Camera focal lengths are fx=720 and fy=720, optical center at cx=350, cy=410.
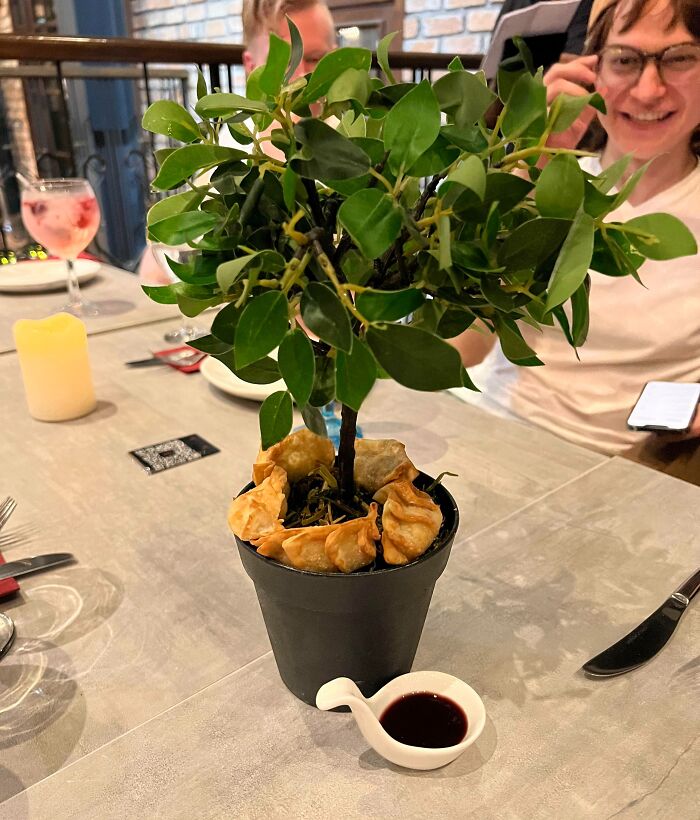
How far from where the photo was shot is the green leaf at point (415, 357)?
0.37m

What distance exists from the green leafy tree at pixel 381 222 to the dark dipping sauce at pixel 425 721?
9.3 inches

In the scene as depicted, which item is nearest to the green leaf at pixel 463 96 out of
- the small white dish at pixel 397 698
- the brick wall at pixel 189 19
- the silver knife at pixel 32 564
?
the small white dish at pixel 397 698

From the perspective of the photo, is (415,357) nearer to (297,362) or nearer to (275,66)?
(297,362)

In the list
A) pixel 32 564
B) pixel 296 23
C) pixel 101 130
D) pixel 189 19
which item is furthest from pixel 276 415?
pixel 101 130

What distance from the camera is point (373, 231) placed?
0.37 metres

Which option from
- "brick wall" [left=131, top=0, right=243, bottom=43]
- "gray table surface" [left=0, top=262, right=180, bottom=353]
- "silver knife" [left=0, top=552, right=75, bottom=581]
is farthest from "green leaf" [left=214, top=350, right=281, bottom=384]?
"brick wall" [left=131, top=0, right=243, bottom=43]

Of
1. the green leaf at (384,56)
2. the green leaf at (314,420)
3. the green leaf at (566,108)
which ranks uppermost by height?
the green leaf at (384,56)

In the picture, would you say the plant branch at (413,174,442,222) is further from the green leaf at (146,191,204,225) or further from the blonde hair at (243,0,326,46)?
the blonde hair at (243,0,326,46)

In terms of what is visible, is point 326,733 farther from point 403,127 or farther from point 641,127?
point 641,127

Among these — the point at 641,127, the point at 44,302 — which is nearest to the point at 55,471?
the point at 44,302

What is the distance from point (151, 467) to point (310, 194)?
57 centimetres

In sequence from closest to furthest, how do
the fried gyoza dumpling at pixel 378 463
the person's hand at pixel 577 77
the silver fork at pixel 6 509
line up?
the fried gyoza dumpling at pixel 378 463, the silver fork at pixel 6 509, the person's hand at pixel 577 77

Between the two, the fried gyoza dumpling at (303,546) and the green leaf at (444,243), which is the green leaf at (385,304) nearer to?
the green leaf at (444,243)

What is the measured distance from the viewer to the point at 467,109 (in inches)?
16.4
